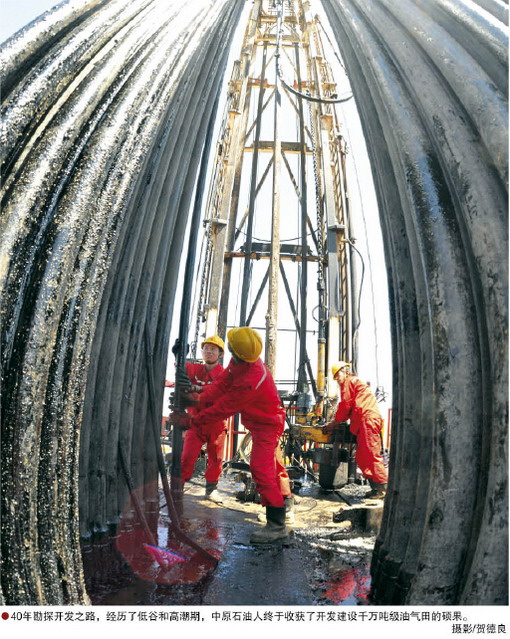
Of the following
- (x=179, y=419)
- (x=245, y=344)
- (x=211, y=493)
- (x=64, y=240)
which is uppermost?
(x=64, y=240)

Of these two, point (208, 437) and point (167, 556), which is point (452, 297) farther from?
point (208, 437)

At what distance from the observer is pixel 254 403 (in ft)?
13.3

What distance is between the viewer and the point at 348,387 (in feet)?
18.0

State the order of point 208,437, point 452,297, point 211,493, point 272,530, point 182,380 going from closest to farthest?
1. point 452,297
2. point 272,530
3. point 182,380
4. point 208,437
5. point 211,493

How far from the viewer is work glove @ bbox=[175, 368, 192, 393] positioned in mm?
3651

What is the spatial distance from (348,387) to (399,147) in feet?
11.7

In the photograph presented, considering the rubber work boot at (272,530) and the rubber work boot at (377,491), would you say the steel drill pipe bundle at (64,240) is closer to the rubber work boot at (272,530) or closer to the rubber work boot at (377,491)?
the rubber work boot at (272,530)

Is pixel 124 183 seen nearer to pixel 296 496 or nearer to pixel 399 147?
pixel 399 147

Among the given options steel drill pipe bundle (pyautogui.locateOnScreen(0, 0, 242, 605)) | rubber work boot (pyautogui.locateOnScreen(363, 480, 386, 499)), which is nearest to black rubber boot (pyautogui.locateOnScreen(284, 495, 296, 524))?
rubber work boot (pyautogui.locateOnScreen(363, 480, 386, 499))

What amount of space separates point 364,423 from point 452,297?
353 centimetres

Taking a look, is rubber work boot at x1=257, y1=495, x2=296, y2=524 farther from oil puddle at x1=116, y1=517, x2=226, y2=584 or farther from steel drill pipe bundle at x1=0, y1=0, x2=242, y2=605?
steel drill pipe bundle at x1=0, y1=0, x2=242, y2=605

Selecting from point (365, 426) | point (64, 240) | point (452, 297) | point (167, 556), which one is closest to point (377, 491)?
point (365, 426)
